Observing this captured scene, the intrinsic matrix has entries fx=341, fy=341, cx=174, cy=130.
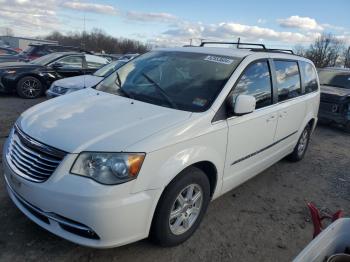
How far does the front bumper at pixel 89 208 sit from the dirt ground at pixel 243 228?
39cm

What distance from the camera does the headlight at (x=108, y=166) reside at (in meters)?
2.53

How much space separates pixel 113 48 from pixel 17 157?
71.0 m

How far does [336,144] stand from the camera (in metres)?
7.86

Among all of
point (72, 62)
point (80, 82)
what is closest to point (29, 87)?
point (72, 62)

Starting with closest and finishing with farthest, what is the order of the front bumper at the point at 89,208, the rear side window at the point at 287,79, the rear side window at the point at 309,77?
1. the front bumper at the point at 89,208
2. the rear side window at the point at 287,79
3. the rear side window at the point at 309,77

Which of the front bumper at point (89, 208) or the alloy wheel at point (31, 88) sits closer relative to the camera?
the front bumper at point (89, 208)

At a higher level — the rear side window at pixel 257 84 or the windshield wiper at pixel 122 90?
the rear side window at pixel 257 84

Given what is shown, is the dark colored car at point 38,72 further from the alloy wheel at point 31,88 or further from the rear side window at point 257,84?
the rear side window at point 257,84

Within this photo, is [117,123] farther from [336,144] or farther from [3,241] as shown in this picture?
[336,144]

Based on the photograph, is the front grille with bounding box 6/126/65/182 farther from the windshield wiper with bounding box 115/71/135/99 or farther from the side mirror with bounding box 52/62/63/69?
the side mirror with bounding box 52/62/63/69

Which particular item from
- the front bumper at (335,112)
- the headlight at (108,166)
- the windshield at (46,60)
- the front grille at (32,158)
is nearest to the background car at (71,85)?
the windshield at (46,60)

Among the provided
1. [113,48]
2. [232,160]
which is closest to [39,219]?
[232,160]

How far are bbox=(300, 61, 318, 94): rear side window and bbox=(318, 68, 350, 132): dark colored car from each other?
364cm

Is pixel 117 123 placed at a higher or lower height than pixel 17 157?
higher
